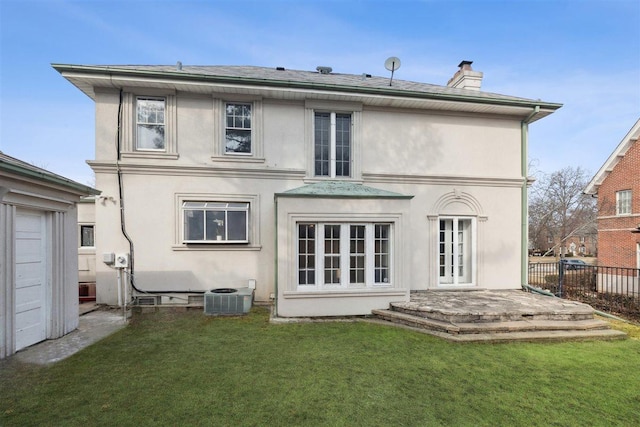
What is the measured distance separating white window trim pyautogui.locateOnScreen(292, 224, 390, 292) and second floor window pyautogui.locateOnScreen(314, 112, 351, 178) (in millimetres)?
2240

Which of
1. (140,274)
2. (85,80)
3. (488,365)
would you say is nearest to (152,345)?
(140,274)

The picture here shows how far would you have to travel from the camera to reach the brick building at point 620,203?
48.8ft

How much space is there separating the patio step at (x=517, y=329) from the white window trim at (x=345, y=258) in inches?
47.2

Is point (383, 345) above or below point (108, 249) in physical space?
below

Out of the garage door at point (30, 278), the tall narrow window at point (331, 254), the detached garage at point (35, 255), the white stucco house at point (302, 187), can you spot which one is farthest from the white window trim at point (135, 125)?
the tall narrow window at point (331, 254)

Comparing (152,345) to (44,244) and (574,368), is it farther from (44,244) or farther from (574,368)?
(574,368)

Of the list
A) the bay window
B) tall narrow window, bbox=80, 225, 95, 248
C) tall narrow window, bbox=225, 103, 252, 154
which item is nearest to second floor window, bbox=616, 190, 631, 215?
the bay window

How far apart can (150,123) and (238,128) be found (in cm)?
239

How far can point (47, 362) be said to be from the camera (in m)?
4.65

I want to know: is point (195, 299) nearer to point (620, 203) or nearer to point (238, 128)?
point (238, 128)

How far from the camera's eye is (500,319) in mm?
6504

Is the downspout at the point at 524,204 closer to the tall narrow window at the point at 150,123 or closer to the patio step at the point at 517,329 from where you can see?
the patio step at the point at 517,329

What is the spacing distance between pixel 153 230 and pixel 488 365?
327 inches

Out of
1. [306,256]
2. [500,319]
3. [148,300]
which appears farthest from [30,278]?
[500,319]
